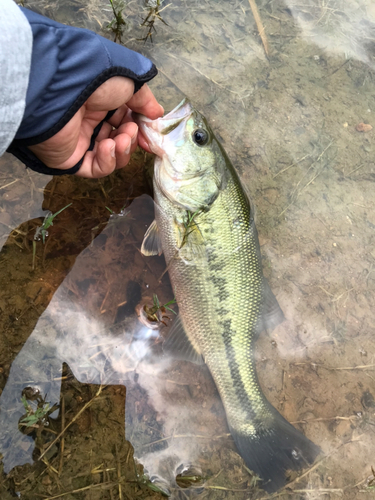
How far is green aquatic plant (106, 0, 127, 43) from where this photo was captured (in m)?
3.40

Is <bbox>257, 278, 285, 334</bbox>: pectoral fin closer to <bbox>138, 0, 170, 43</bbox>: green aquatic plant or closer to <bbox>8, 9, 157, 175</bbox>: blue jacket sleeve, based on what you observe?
<bbox>8, 9, 157, 175</bbox>: blue jacket sleeve

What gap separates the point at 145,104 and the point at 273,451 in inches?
116

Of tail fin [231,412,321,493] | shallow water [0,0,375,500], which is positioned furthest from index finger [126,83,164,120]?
tail fin [231,412,321,493]

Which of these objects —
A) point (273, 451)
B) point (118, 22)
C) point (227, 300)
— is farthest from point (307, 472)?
point (118, 22)

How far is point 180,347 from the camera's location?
116 inches

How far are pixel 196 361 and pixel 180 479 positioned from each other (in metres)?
0.89

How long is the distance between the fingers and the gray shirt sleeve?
79cm

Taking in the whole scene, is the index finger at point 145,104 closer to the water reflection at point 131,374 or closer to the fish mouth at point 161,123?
the fish mouth at point 161,123

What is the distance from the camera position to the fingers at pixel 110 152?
8.45 ft

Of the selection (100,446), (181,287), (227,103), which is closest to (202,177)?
(181,287)

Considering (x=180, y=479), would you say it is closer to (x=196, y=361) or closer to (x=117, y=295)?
(x=196, y=361)

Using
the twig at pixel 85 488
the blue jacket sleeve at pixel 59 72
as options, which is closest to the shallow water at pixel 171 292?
the twig at pixel 85 488

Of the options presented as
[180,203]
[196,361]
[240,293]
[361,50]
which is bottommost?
[196,361]

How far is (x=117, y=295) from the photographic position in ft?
9.89
